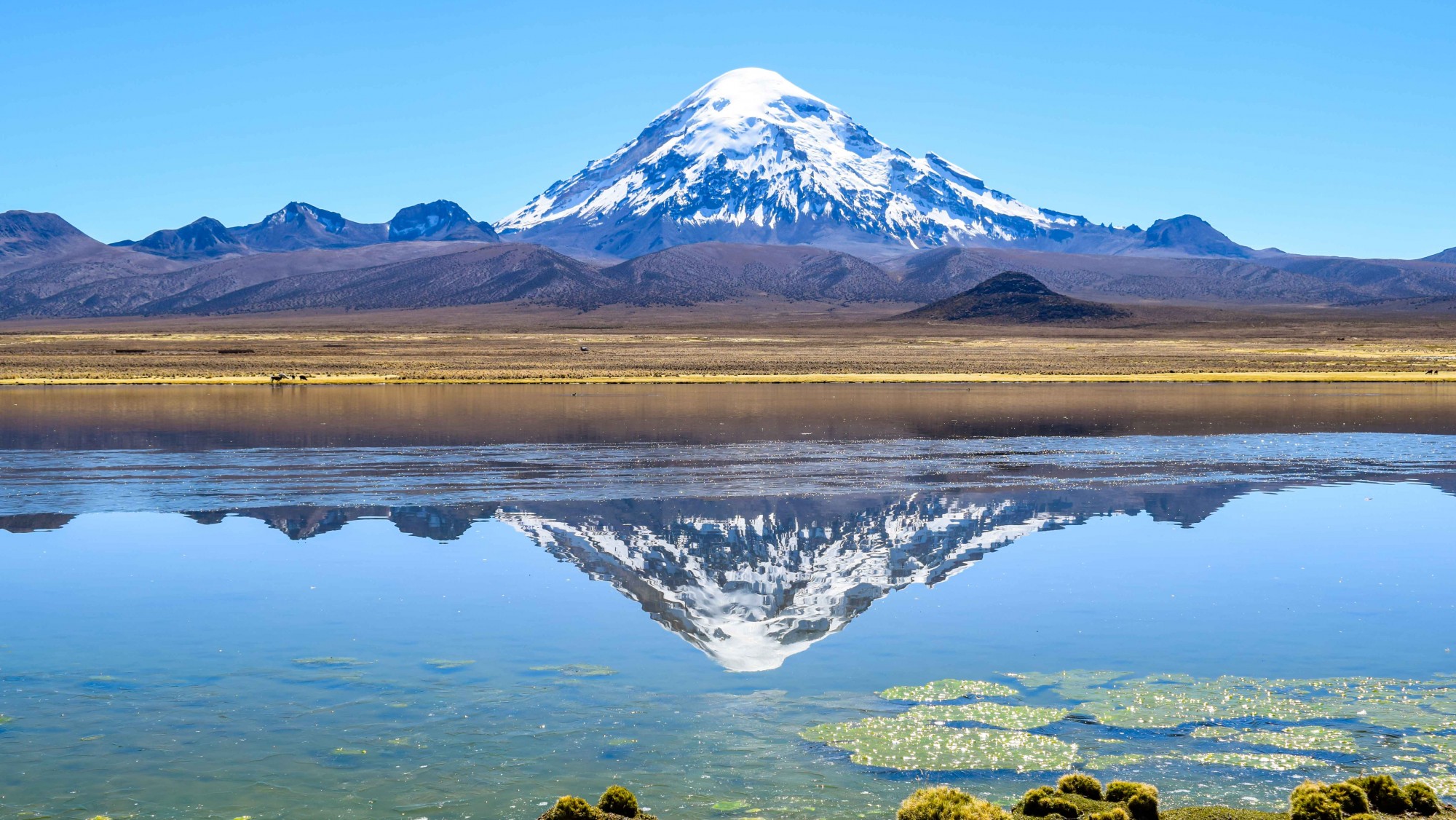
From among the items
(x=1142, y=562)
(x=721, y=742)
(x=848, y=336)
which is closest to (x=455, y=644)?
(x=721, y=742)

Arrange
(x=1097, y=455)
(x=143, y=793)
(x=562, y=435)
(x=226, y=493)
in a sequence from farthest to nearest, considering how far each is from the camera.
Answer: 1. (x=562, y=435)
2. (x=1097, y=455)
3. (x=226, y=493)
4. (x=143, y=793)

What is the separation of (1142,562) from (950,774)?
32.7 feet

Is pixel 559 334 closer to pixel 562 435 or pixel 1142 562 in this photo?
pixel 562 435

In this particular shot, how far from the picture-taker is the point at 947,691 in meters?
12.6

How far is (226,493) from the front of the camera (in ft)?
88.7

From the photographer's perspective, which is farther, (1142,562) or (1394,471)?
(1394,471)

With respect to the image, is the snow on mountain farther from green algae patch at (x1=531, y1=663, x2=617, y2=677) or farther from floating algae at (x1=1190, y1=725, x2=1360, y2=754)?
floating algae at (x1=1190, y1=725, x2=1360, y2=754)

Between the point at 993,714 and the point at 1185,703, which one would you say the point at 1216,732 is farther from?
the point at 993,714

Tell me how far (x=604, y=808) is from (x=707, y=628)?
6.27 metres

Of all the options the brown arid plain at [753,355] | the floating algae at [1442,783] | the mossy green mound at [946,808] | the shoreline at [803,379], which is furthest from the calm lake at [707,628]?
the brown arid plain at [753,355]

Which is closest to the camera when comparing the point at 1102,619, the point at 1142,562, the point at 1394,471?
the point at 1102,619

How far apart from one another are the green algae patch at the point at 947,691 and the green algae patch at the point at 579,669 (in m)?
2.83

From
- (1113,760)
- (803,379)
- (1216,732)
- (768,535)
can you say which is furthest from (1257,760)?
(803,379)

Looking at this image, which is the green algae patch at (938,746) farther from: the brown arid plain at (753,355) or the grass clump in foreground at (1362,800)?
the brown arid plain at (753,355)
